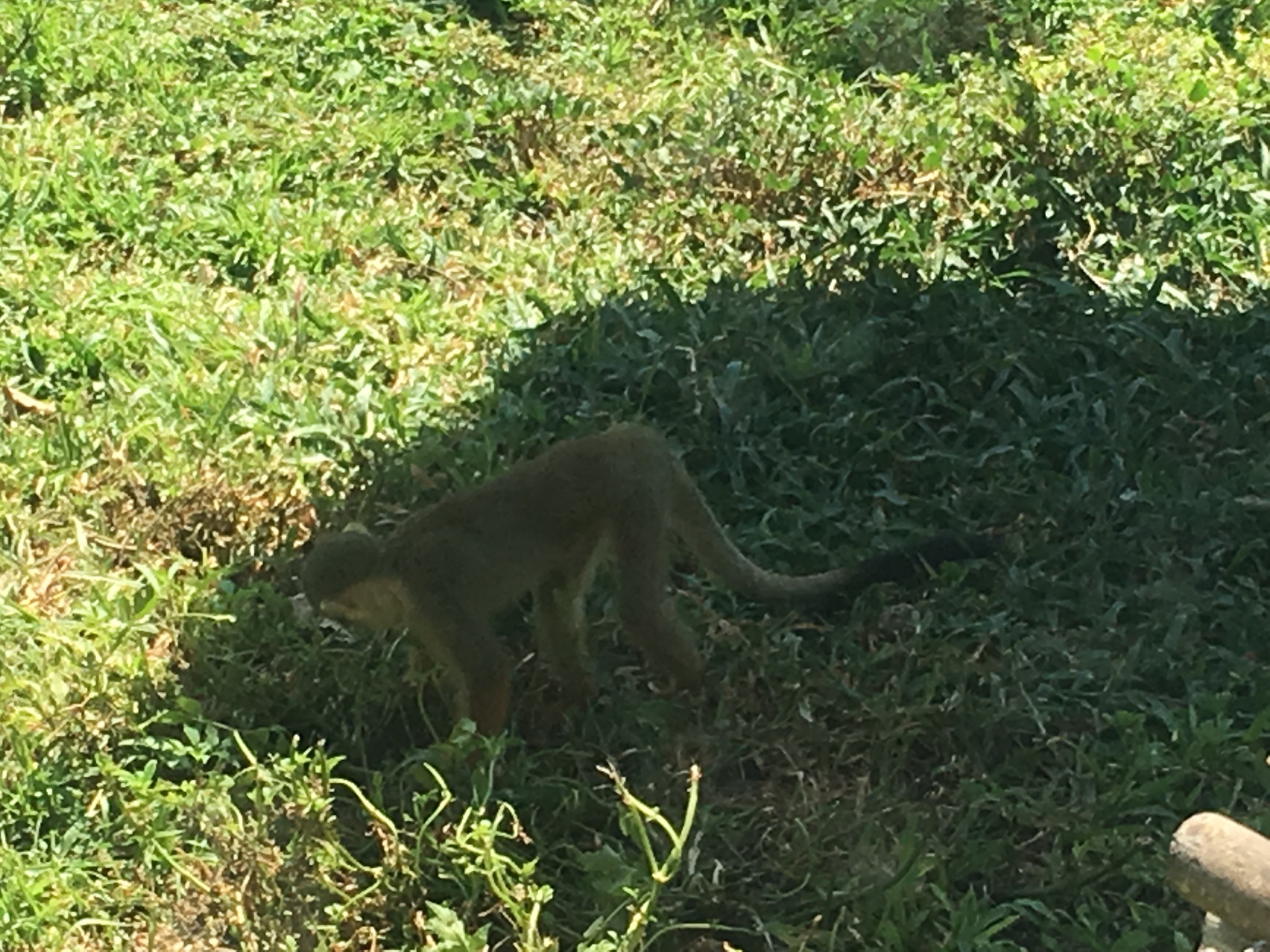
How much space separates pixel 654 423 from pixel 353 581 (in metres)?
1.66

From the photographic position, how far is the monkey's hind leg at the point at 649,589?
12.9 ft

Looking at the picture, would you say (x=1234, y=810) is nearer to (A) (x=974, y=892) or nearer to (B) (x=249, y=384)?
(A) (x=974, y=892)

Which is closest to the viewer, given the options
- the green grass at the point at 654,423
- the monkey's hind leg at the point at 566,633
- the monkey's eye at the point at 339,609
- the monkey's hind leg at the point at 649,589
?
the green grass at the point at 654,423

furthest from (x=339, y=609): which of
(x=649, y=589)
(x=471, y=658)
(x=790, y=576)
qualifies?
(x=790, y=576)

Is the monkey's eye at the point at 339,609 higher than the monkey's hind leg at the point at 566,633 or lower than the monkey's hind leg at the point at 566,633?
higher

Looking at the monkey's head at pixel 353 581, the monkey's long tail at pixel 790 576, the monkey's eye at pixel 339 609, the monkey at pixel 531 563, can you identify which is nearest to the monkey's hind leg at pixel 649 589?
the monkey at pixel 531 563

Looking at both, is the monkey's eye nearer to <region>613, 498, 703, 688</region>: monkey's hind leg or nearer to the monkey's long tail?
<region>613, 498, 703, 688</region>: monkey's hind leg

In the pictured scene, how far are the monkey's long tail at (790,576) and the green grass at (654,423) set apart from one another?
0.16 metres

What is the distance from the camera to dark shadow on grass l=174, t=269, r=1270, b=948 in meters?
3.79

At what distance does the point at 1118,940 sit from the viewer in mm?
3436

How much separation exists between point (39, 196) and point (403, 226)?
1.47 m

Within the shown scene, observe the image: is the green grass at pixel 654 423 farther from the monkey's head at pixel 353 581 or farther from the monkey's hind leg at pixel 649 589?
the monkey's head at pixel 353 581

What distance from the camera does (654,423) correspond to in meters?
5.14

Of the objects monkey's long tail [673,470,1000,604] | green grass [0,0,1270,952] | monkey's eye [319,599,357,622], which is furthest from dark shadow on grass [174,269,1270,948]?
monkey's eye [319,599,357,622]
